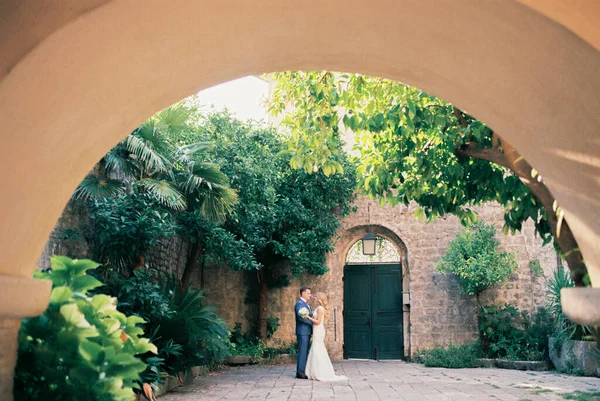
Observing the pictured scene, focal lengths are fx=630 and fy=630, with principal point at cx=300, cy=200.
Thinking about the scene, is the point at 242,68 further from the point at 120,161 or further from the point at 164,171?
the point at 164,171

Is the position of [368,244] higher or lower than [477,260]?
higher

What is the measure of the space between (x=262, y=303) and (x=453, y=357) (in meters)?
4.59

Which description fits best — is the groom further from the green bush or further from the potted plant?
the green bush

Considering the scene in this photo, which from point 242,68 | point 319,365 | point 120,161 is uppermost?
point 120,161

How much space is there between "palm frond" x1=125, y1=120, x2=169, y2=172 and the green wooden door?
8196 mm

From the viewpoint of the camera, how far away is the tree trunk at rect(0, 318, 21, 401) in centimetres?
223

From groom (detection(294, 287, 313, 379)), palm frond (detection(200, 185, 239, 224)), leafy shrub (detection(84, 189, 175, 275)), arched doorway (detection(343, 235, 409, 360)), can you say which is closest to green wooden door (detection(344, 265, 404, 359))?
arched doorway (detection(343, 235, 409, 360))

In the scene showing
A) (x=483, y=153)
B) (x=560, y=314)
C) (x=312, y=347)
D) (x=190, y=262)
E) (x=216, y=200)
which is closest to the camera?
(x=483, y=153)

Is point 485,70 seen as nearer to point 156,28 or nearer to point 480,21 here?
point 480,21

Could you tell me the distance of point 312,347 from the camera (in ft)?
37.3

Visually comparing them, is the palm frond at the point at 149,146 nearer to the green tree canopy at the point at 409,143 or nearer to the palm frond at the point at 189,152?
the palm frond at the point at 189,152

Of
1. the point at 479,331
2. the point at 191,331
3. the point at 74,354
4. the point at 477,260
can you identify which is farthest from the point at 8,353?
the point at 479,331

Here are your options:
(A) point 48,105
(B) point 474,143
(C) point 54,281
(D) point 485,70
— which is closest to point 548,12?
(D) point 485,70

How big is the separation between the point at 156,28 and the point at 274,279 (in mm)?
13348
